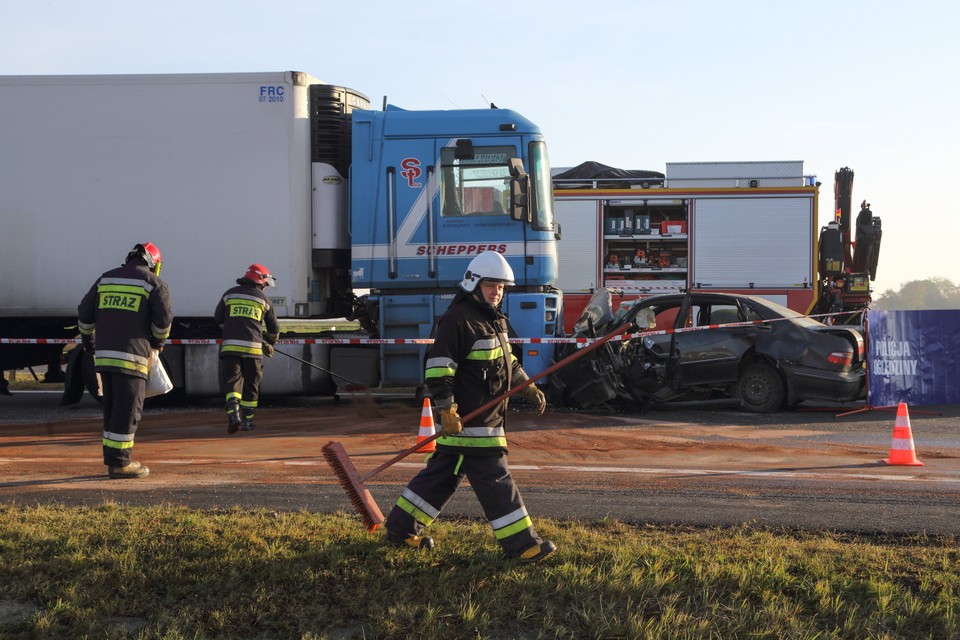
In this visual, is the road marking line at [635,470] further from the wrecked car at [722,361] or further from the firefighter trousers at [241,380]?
the wrecked car at [722,361]

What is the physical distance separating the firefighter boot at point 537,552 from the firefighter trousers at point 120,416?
3.97m

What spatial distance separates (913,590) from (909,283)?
96761 mm

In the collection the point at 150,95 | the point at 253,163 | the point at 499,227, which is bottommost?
the point at 499,227

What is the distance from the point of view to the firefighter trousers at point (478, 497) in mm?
5137

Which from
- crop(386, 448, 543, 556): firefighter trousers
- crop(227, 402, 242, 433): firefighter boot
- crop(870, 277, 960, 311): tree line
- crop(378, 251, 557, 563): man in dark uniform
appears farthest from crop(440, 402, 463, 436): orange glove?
crop(870, 277, 960, 311): tree line

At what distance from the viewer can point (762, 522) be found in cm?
629

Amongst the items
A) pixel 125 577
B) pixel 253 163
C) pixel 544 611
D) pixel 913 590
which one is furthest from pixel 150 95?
pixel 913 590

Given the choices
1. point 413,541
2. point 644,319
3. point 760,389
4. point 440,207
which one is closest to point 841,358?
point 760,389

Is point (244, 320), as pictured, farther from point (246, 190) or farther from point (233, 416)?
point (246, 190)

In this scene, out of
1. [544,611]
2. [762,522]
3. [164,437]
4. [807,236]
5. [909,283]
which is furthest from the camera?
[909,283]

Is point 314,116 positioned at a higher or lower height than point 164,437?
higher

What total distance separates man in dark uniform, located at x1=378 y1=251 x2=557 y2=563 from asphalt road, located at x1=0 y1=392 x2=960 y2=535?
4.05ft

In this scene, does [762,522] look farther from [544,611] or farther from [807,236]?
[807,236]

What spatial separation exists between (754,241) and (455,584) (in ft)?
50.9
